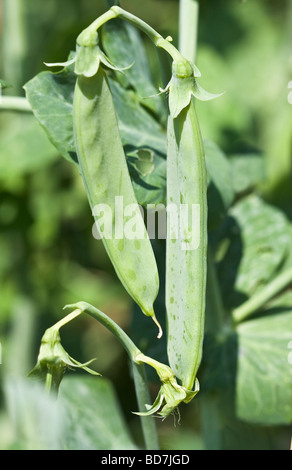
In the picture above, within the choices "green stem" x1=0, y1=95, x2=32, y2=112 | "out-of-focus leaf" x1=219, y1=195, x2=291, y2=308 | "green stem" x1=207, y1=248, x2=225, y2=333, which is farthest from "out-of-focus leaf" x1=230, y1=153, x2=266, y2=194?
"green stem" x1=0, y1=95, x2=32, y2=112

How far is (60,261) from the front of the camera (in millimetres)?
1359

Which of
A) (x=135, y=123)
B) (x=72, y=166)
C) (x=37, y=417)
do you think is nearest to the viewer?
(x=37, y=417)

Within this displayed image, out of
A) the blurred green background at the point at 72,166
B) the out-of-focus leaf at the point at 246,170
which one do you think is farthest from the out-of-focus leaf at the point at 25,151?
the out-of-focus leaf at the point at 246,170

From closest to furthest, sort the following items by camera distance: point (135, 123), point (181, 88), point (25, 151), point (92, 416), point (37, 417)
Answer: point (181, 88)
point (37, 417)
point (135, 123)
point (92, 416)
point (25, 151)

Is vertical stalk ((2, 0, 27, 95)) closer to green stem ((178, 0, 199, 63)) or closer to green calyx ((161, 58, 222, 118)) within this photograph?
green stem ((178, 0, 199, 63))

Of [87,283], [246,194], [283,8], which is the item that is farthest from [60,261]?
[283,8]

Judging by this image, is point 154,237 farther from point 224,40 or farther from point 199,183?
point 224,40

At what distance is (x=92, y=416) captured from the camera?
861mm

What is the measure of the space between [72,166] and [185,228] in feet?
3.00

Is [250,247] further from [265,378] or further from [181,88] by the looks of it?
[181,88]

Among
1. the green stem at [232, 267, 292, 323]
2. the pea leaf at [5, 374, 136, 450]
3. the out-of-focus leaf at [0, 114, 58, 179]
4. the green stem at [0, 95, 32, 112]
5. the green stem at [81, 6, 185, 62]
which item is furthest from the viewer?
the out-of-focus leaf at [0, 114, 58, 179]

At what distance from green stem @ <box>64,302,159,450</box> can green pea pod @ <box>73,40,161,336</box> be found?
32mm

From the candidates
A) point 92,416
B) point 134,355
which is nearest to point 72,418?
point 92,416

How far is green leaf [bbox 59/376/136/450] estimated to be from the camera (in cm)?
81
